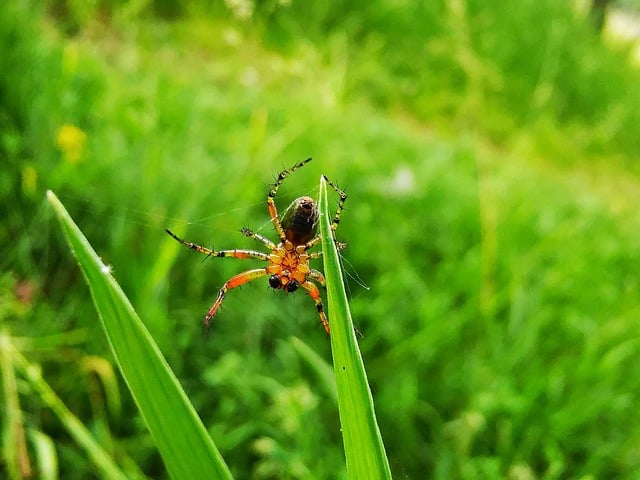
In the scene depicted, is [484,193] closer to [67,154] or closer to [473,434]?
[473,434]

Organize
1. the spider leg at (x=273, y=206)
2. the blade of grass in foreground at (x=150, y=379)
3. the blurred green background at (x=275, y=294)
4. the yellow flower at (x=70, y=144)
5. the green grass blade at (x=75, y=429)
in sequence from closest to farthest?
1. the blade of grass in foreground at (x=150, y=379)
2. the spider leg at (x=273, y=206)
3. the green grass blade at (x=75, y=429)
4. the blurred green background at (x=275, y=294)
5. the yellow flower at (x=70, y=144)

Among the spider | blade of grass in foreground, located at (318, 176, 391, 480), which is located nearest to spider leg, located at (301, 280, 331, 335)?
the spider

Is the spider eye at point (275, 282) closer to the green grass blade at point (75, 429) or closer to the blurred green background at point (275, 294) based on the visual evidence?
the blurred green background at point (275, 294)

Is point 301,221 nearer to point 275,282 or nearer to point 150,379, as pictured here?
point 275,282

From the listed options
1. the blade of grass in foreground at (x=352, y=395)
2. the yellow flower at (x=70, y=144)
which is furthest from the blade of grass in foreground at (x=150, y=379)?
the yellow flower at (x=70, y=144)

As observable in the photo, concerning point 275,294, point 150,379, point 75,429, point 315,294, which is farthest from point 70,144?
point 150,379

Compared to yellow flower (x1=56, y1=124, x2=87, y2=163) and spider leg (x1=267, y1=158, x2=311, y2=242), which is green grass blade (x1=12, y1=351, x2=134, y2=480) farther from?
yellow flower (x1=56, y1=124, x2=87, y2=163)
